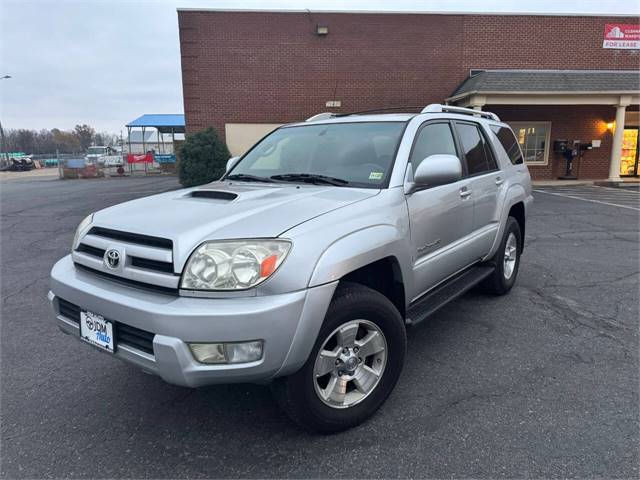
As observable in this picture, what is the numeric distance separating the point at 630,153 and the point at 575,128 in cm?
279

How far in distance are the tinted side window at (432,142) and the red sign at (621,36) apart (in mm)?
17761

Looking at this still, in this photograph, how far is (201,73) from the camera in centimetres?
1644

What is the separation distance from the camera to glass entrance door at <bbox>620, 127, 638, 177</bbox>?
1792cm

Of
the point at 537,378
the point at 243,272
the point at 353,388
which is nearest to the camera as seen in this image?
the point at 243,272

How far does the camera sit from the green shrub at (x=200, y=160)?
14.6m

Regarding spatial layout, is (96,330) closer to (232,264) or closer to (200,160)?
(232,264)

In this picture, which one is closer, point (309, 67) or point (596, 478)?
point (596, 478)

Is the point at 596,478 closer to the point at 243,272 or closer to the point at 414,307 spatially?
the point at 414,307

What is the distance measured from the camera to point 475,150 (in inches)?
170

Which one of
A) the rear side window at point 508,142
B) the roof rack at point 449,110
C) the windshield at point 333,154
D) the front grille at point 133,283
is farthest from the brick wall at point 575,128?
the front grille at point 133,283

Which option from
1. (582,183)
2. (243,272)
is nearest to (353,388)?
(243,272)

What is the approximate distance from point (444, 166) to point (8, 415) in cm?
312

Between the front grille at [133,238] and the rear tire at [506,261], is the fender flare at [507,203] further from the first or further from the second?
the front grille at [133,238]

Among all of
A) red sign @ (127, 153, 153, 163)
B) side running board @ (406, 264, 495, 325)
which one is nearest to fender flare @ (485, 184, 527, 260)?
side running board @ (406, 264, 495, 325)
